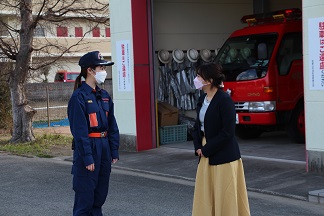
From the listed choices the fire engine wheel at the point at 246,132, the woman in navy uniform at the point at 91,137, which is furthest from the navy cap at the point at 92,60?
the fire engine wheel at the point at 246,132

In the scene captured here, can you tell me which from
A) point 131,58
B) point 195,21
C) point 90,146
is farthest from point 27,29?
point 90,146

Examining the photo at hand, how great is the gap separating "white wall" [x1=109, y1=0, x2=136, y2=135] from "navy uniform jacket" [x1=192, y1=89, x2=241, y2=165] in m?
7.81

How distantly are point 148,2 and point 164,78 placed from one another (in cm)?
225

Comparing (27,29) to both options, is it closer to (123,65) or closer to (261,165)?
(123,65)

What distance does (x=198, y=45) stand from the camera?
1609 centimetres

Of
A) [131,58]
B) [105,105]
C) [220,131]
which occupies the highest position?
[131,58]

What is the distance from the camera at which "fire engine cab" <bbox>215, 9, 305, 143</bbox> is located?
12859 mm

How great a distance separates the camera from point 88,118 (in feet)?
19.7

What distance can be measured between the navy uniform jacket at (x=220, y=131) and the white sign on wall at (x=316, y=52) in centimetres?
422

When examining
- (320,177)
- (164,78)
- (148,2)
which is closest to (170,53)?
(164,78)

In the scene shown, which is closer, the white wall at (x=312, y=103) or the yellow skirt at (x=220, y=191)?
the yellow skirt at (x=220, y=191)

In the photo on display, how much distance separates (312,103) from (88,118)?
4.96m

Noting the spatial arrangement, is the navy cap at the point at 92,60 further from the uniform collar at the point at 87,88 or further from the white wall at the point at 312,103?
the white wall at the point at 312,103

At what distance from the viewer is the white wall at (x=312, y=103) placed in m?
9.63
